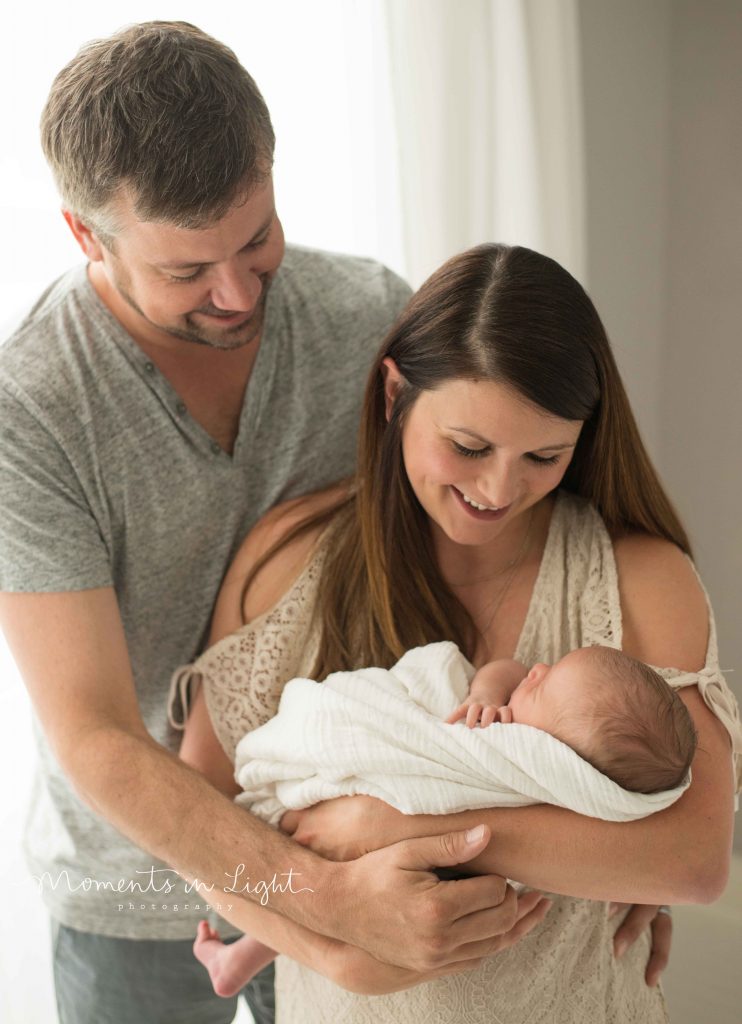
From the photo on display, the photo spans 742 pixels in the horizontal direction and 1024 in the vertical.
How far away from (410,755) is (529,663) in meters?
0.32

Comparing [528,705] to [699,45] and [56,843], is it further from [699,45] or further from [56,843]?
[699,45]

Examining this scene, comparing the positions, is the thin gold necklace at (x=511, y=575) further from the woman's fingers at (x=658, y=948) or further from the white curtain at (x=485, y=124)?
the white curtain at (x=485, y=124)

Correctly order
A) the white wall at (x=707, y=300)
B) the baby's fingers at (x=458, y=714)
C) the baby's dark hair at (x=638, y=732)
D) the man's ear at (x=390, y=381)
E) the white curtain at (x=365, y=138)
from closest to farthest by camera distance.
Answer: the baby's dark hair at (x=638, y=732)
the baby's fingers at (x=458, y=714)
the man's ear at (x=390, y=381)
the white curtain at (x=365, y=138)
the white wall at (x=707, y=300)

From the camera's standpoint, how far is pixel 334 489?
200 centimetres

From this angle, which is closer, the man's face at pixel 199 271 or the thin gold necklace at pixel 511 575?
the man's face at pixel 199 271

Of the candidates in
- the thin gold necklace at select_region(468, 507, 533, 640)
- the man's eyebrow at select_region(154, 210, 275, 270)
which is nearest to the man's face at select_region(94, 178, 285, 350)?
the man's eyebrow at select_region(154, 210, 275, 270)

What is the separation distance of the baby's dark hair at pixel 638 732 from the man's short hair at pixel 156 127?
0.89 m

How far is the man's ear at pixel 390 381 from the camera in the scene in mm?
1727

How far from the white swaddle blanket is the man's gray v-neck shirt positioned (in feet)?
1.22

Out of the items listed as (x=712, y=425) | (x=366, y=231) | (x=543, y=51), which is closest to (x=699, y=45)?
(x=543, y=51)

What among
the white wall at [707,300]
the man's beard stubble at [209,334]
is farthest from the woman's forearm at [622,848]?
the white wall at [707,300]

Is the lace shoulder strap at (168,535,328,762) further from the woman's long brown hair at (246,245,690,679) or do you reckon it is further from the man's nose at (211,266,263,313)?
the man's nose at (211,266,263,313)

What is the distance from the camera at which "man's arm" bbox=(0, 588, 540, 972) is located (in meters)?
1.43

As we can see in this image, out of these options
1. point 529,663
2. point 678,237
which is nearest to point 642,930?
point 529,663
